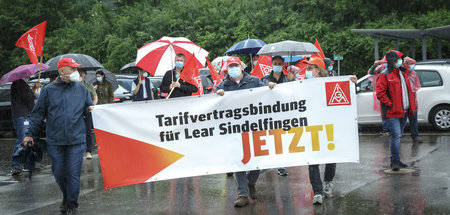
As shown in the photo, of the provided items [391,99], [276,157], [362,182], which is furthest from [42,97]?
[391,99]

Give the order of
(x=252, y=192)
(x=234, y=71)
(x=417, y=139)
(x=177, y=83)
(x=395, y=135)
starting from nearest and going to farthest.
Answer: (x=234, y=71) → (x=252, y=192) → (x=395, y=135) → (x=177, y=83) → (x=417, y=139)

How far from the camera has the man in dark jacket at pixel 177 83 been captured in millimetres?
8789

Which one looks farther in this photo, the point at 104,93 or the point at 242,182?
the point at 104,93

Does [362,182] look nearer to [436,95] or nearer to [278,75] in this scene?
[278,75]

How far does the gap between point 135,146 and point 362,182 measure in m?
3.37

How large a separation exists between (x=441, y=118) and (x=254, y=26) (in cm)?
1436

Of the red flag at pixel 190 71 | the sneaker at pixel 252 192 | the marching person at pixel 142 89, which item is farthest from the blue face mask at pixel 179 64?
the sneaker at pixel 252 192

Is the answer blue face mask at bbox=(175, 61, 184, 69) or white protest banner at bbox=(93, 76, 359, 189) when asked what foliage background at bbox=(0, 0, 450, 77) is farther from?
white protest banner at bbox=(93, 76, 359, 189)

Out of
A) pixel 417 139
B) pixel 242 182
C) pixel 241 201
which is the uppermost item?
pixel 242 182

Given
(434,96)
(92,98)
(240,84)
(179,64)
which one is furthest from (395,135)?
(92,98)

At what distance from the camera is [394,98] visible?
8438 mm

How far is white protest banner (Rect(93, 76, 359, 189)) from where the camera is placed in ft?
21.4

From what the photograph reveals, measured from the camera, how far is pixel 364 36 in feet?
75.7

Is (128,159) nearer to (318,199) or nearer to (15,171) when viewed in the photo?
(318,199)
